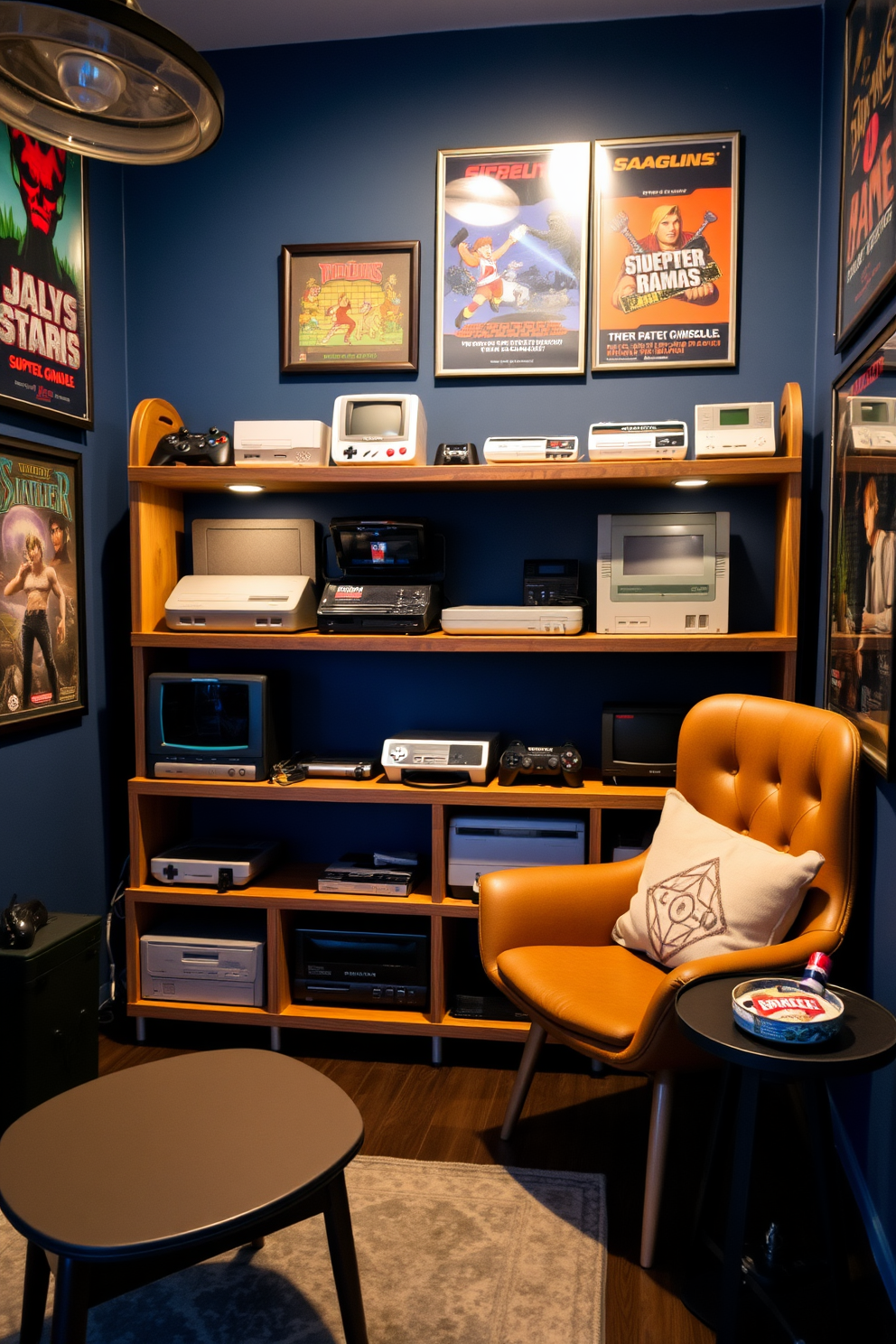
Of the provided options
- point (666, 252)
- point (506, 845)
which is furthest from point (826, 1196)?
point (666, 252)

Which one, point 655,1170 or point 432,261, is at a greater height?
point 432,261

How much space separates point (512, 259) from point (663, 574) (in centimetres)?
112

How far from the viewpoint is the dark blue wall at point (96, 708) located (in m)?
2.66

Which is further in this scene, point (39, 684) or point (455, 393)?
point (455, 393)

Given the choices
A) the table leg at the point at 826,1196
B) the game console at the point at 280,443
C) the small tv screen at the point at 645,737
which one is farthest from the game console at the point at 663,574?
the table leg at the point at 826,1196

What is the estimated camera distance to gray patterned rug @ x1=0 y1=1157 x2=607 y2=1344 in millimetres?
1692

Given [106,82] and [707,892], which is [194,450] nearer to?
[106,82]

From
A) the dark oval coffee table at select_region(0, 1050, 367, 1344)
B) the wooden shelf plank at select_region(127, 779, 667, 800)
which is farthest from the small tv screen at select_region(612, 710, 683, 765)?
the dark oval coffee table at select_region(0, 1050, 367, 1344)

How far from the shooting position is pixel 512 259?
115 inches

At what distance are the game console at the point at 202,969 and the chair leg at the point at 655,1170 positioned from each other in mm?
1327

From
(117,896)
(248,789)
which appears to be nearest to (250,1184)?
(248,789)

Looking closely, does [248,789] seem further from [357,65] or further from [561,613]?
[357,65]

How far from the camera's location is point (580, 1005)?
77.1 inches

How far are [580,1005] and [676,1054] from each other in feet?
0.72
